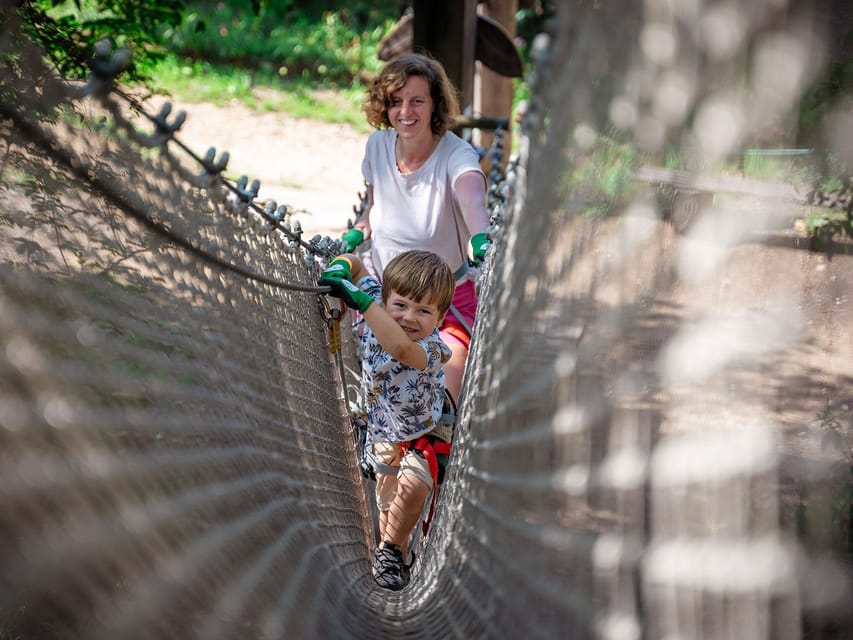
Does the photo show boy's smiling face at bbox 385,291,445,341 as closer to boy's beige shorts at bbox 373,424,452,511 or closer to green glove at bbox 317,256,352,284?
green glove at bbox 317,256,352,284

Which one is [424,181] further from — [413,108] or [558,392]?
[558,392]

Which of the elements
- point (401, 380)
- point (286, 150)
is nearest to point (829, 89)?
point (401, 380)

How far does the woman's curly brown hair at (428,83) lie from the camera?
8.79 ft

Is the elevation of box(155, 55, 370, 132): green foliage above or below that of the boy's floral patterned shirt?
above

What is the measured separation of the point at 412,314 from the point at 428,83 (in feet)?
3.05

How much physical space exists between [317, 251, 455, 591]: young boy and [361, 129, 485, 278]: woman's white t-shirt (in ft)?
1.52

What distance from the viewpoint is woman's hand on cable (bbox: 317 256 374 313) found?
75.7 inches

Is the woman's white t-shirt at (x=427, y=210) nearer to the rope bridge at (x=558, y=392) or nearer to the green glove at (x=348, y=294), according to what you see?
the green glove at (x=348, y=294)

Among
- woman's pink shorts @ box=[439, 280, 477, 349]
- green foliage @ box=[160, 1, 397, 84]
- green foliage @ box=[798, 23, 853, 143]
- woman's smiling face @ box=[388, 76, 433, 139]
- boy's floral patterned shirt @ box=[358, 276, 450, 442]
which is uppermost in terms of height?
green foliage @ box=[160, 1, 397, 84]

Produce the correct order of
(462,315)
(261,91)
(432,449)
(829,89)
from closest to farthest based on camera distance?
1. (829,89)
2. (432,449)
3. (462,315)
4. (261,91)

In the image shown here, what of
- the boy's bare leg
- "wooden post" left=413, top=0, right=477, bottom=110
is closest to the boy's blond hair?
the boy's bare leg

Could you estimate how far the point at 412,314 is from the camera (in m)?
2.05

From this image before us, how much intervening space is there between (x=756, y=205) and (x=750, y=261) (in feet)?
0.19

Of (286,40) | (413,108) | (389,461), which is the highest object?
(286,40)
